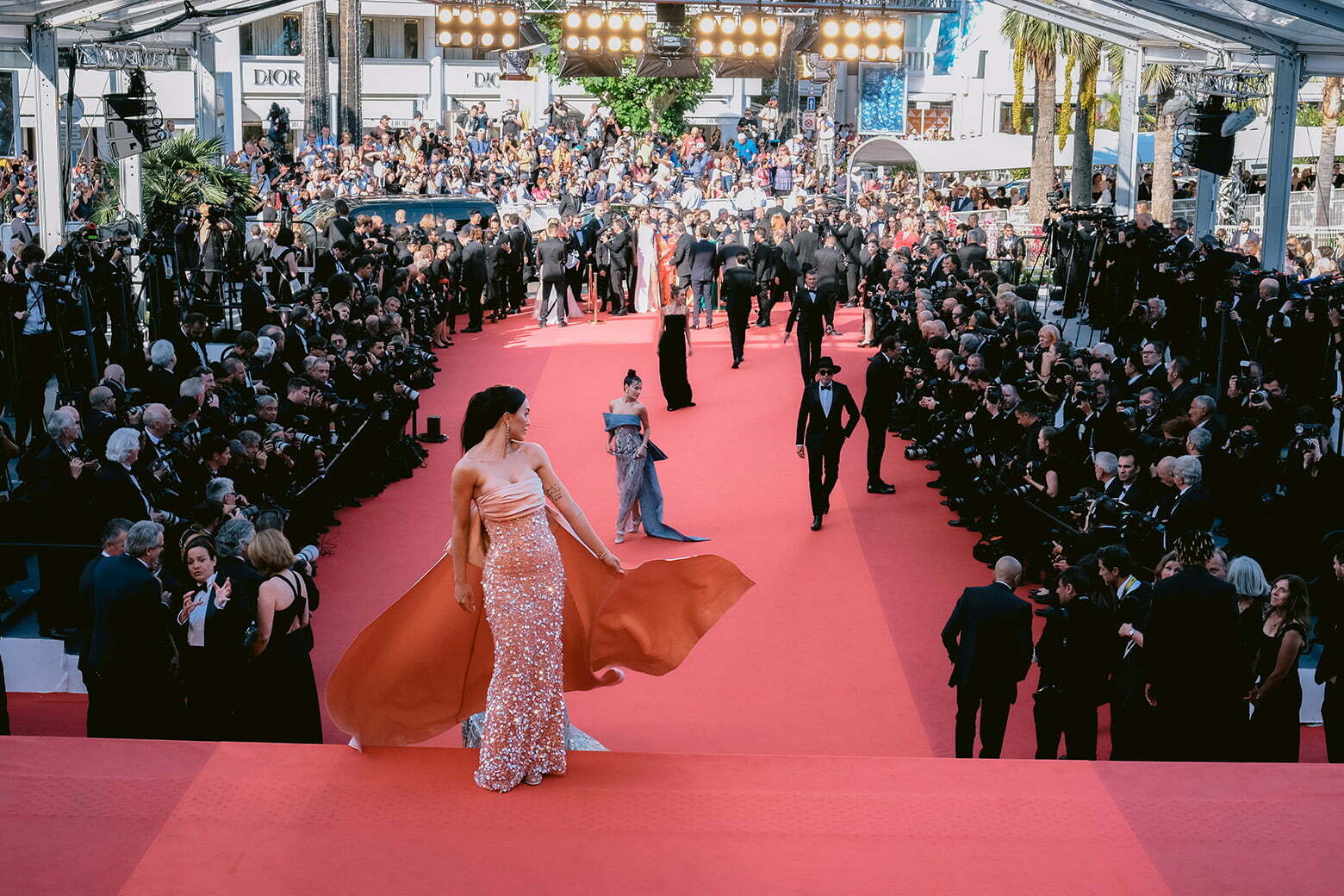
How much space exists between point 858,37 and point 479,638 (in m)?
16.2

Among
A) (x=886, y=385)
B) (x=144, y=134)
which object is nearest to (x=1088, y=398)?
(x=886, y=385)

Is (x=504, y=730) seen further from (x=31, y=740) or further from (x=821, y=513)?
(x=821, y=513)

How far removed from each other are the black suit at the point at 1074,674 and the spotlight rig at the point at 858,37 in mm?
14566

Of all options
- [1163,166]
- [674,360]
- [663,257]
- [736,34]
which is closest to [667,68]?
[736,34]

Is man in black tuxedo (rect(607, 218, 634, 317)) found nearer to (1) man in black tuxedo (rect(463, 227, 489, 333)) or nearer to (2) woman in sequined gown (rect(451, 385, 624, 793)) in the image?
(1) man in black tuxedo (rect(463, 227, 489, 333))

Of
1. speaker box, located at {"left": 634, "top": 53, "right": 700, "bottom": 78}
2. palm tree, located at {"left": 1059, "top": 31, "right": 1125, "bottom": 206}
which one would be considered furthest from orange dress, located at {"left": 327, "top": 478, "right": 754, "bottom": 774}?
palm tree, located at {"left": 1059, "top": 31, "right": 1125, "bottom": 206}

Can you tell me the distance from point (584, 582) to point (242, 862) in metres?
1.72

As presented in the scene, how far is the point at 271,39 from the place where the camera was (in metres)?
45.8

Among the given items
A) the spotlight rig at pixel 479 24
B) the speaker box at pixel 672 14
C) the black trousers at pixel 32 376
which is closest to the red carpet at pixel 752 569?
the black trousers at pixel 32 376

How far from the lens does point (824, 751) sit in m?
7.87

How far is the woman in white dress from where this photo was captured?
73.0 ft

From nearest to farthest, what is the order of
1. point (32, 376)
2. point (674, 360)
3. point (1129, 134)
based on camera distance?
point (32, 376)
point (674, 360)
point (1129, 134)

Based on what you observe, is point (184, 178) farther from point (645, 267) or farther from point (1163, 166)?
point (1163, 166)

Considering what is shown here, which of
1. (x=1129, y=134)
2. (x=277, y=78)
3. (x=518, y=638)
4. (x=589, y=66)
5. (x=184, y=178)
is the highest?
(x=277, y=78)
